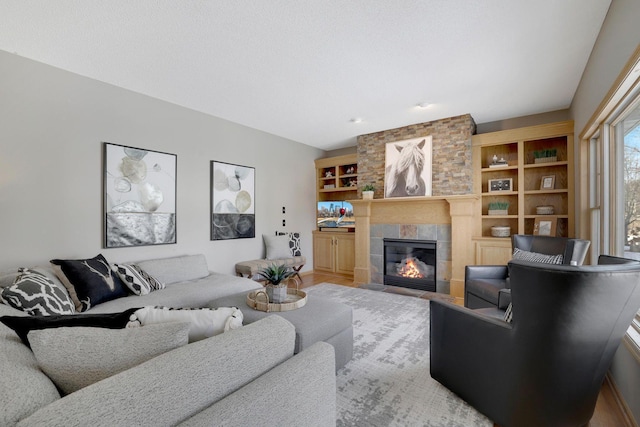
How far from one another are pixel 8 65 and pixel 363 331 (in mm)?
4198

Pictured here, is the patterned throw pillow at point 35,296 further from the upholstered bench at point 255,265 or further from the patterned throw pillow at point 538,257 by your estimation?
the patterned throw pillow at point 538,257

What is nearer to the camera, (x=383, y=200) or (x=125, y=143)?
(x=125, y=143)

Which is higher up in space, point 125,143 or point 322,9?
point 322,9

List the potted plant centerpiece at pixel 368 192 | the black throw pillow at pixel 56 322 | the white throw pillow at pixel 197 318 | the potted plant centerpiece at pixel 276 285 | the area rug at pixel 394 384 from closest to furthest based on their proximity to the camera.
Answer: the black throw pillow at pixel 56 322 → the white throw pillow at pixel 197 318 → the area rug at pixel 394 384 → the potted plant centerpiece at pixel 276 285 → the potted plant centerpiece at pixel 368 192

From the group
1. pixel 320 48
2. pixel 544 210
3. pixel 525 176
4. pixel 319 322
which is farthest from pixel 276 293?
pixel 525 176

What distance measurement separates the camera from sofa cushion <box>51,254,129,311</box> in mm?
2460

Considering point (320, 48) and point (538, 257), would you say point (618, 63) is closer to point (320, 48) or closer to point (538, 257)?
point (538, 257)

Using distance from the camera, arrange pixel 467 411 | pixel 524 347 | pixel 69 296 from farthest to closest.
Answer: pixel 69 296 < pixel 467 411 < pixel 524 347

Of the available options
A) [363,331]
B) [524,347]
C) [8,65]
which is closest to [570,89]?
[524,347]

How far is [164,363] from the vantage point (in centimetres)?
86

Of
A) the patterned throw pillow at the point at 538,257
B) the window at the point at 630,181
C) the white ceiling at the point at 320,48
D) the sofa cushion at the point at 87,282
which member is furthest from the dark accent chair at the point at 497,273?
the sofa cushion at the point at 87,282

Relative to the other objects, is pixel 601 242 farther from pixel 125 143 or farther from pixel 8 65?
pixel 8 65

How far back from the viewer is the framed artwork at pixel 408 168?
15.0ft

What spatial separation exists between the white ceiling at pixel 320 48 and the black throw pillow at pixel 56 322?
81.4 inches
